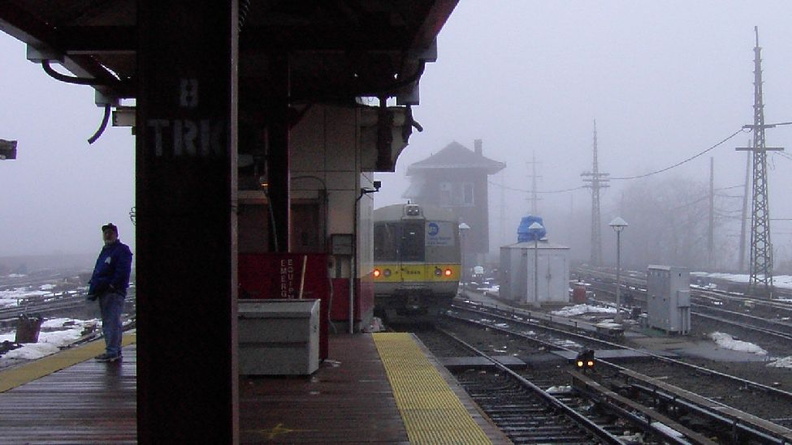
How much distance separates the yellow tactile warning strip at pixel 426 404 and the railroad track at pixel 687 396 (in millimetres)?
2518

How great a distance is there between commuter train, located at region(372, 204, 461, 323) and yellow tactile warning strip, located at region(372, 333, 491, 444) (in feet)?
39.1

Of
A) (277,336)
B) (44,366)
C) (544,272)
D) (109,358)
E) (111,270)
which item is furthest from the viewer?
(544,272)

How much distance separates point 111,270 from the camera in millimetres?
8492

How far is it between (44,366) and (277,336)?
2.72 meters

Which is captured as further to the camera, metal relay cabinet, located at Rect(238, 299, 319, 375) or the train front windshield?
the train front windshield

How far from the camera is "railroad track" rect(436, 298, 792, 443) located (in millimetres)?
8672

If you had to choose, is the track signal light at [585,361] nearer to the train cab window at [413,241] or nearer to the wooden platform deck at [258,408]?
the wooden platform deck at [258,408]

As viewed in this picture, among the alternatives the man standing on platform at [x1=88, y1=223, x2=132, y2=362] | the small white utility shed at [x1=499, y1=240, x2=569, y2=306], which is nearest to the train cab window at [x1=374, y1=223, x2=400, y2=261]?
the small white utility shed at [x1=499, y1=240, x2=569, y2=306]

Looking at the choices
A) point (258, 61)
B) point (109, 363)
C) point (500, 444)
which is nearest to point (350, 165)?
point (258, 61)

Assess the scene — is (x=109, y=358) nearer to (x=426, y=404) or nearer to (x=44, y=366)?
Result: (x=44, y=366)

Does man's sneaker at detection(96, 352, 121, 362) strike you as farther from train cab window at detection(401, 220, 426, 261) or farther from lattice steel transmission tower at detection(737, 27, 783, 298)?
lattice steel transmission tower at detection(737, 27, 783, 298)

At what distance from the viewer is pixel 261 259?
913 cm

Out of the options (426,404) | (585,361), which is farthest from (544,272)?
(426,404)

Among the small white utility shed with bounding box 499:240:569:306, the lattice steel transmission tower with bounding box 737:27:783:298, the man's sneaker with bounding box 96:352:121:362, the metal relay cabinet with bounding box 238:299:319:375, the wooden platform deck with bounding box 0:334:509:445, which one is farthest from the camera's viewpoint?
the lattice steel transmission tower with bounding box 737:27:783:298
